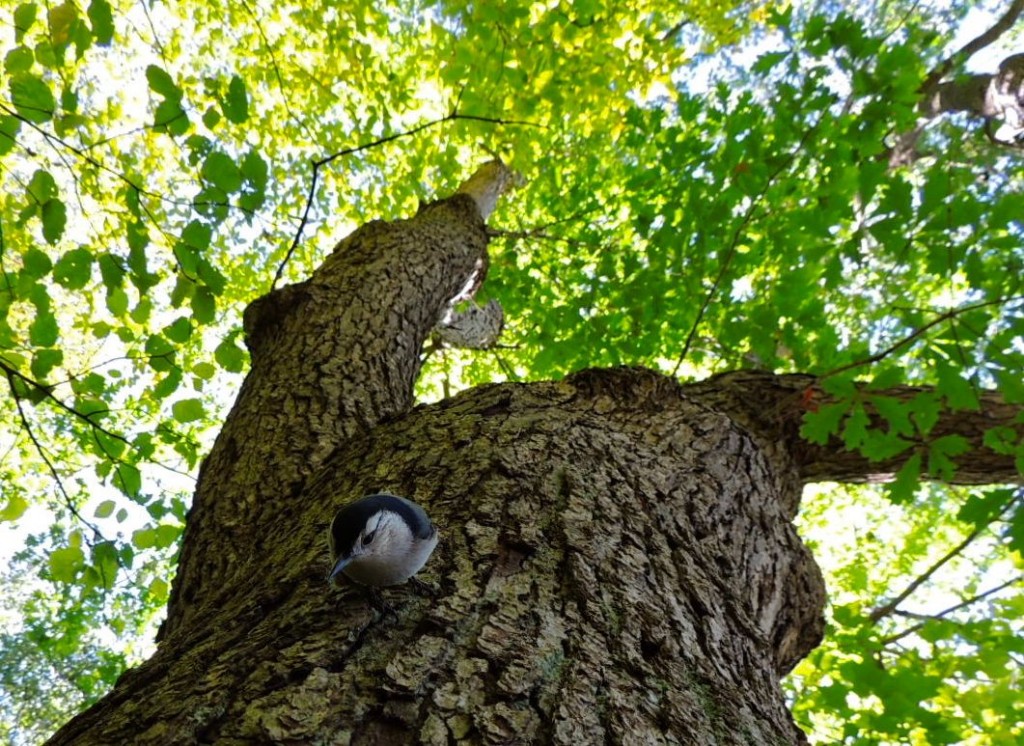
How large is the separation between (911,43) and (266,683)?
319cm

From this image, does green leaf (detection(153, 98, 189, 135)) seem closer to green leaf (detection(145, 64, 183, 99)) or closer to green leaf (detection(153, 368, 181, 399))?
green leaf (detection(145, 64, 183, 99))

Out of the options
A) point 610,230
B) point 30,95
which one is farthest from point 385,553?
point 610,230

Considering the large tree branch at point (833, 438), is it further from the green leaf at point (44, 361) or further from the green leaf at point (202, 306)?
the green leaf at point (44, 361)

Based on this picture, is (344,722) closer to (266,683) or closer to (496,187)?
(266,683)

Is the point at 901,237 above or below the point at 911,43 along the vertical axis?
below

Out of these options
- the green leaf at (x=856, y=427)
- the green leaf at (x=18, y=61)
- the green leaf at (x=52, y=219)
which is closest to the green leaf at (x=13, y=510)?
the green leaf at (x=52, y=219)

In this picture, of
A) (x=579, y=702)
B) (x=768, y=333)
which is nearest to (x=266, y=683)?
(x=579, y=702)

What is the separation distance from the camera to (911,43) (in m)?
2.67

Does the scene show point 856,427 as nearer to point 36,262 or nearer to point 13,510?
point 36,262

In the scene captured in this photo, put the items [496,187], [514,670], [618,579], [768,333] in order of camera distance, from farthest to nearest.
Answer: [496,187] < [768,333] < [618,579] < [514,670]

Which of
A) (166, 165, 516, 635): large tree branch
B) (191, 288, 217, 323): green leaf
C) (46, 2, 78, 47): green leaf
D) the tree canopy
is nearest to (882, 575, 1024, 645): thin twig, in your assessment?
the tree canopy

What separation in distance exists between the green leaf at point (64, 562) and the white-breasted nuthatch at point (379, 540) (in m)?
1.91

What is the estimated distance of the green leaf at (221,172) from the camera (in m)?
2.12

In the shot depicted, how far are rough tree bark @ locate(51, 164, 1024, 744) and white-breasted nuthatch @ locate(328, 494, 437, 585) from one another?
0.08 m
